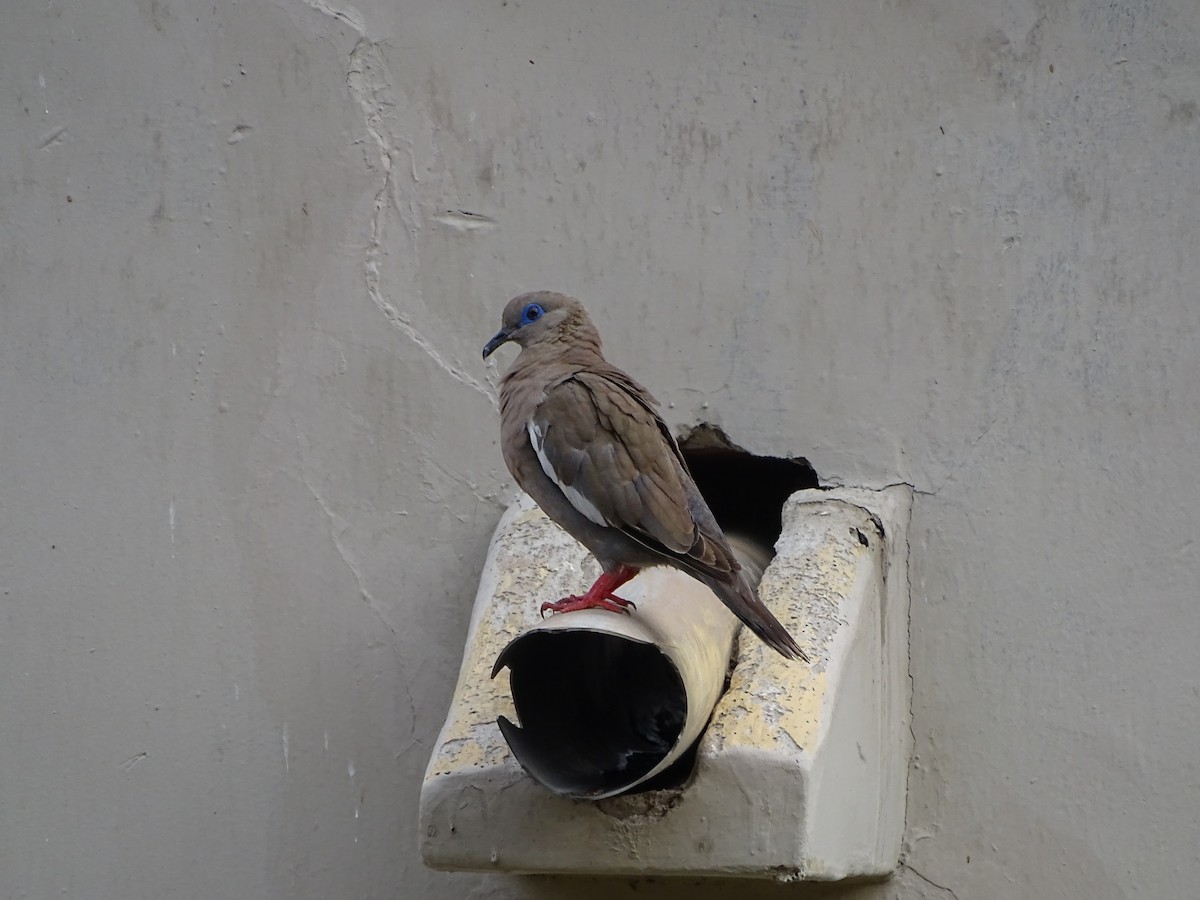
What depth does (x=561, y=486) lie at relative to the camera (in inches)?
104

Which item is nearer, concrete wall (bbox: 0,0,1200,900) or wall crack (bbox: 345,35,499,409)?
concrete wall (bbox: 0,0,1200,900)

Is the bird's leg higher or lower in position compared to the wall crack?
lower

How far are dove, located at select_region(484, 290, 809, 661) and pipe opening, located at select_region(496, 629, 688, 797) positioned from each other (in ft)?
0.36

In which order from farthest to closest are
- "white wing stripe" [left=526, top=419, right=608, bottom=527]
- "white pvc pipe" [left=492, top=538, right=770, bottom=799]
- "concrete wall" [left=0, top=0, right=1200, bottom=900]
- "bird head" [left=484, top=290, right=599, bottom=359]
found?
"concrete wall" [left=0, top=0, right=1200, bottom=900], "bird head" [left=484, top=290, right=599, bottom=359], "white wing stripe" [left=526, top=419, right=608, bottom=527], "white pvc pipe" [left=492, top=538, right=770, bottom=799]

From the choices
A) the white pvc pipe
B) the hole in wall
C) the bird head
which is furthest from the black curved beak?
the white pvc pipe

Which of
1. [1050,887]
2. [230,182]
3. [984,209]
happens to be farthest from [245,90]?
[1050,887]

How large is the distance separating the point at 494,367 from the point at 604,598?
96 centimetres

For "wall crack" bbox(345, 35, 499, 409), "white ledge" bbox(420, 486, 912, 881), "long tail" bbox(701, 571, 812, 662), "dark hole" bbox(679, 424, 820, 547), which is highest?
"wall crack" bbox(345, 35, 499, 409)

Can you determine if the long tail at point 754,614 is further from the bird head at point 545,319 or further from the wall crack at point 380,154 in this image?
the wall crack at point 380,154

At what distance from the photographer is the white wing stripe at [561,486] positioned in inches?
102

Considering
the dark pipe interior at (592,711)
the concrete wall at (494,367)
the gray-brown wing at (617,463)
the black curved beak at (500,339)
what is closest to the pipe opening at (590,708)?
the dark pipe interior at (592,711)

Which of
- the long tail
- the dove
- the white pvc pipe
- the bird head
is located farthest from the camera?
the bird head

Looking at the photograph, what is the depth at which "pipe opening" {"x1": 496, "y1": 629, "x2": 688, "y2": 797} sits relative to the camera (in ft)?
7.44

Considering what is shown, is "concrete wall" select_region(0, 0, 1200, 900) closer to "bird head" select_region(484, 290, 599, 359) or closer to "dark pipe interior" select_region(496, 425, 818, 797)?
"bird head" select_region(484, 290, 599, 359)
